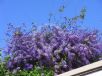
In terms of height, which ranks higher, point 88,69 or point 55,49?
point 55,49

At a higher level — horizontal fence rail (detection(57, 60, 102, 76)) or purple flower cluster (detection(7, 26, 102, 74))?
purple flower cluster (detection(7, 26, 102, 74))

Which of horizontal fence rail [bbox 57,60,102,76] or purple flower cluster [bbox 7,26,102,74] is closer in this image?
horizontal fence rail [bbox 57,60,102,76]

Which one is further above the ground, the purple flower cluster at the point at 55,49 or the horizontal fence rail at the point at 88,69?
the purple flower cluster at the point at 55,49

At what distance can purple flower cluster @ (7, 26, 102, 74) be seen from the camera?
14805 mm

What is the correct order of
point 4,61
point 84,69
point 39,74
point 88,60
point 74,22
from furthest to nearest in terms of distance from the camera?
1. point 74,22
2. point 88,60
3. point 4,61
4. point 39,74
5. point 84,69

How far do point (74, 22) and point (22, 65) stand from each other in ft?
10.1

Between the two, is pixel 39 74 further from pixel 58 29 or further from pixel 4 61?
pixel 58 29

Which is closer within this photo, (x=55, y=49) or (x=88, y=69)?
(x=88, y=69)

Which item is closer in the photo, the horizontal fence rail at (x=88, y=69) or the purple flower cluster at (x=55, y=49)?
the horizontal fence rail at (x=88, y=69)

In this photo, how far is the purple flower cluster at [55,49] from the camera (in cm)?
1480

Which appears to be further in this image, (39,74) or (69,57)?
(69,57)

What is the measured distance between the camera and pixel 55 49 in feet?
50.6

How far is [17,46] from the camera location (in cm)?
1536

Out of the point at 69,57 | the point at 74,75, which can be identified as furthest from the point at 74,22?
the point at 74,75
